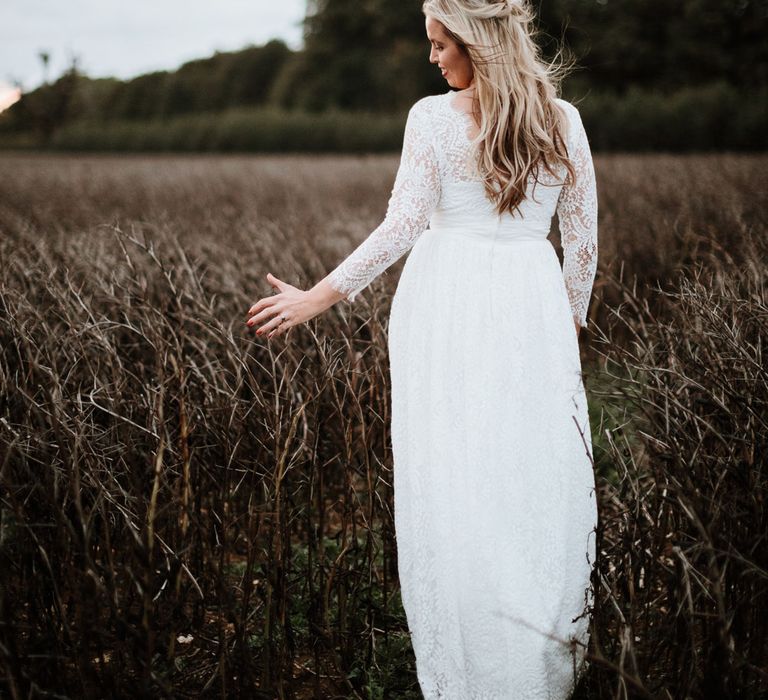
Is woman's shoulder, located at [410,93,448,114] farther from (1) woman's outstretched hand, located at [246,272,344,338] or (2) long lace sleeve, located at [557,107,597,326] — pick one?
(1) woman's outstretched hand, located at [246,272,344,338]

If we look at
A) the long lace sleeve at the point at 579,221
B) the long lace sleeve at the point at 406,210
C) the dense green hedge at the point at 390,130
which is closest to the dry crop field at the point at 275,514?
the long lace sleeve at the point at 579,221

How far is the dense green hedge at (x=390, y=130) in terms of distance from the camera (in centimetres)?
2477

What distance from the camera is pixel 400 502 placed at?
6.23 ft

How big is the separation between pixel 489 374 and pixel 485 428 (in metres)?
0.14

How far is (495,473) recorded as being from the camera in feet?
5.79

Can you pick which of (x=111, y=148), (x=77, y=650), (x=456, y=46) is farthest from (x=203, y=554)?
(x=111, y=148)

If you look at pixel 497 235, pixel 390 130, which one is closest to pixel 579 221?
pixel 497 235

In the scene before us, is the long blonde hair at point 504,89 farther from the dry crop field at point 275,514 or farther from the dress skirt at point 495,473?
the dry crop field at point 275,514

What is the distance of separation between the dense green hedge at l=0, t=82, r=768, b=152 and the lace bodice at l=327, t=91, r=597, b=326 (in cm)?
1727

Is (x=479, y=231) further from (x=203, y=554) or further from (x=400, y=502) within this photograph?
(x=203, y=554)

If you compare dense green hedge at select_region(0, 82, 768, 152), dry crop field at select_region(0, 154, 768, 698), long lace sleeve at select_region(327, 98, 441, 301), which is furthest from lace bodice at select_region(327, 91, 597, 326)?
dense green hedge at select_region(0, 82, 768, 152)

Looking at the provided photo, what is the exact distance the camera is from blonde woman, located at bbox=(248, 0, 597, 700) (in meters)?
1.73

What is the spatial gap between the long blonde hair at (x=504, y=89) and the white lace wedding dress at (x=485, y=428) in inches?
2.5

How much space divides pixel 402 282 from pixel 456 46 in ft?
2.04
